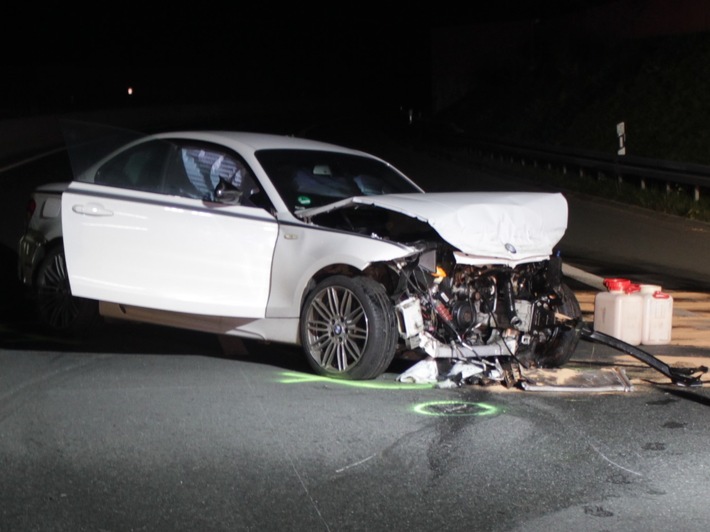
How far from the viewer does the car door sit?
775 cm

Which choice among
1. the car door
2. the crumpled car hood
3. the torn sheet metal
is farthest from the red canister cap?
the car door

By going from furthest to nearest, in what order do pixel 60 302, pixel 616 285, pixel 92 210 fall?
1. pixel 60 302
2. pixel 616 285
3. pixel 92 210

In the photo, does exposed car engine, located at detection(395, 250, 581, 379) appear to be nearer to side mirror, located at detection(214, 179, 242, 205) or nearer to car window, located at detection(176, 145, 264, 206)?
side mirror, located at detection(214, 179, 242, 205)

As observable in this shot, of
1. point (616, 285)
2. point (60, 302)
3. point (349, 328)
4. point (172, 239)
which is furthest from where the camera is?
point (60, 302)

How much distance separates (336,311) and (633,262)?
24.2 feet

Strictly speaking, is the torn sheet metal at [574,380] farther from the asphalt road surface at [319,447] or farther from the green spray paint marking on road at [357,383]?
the green spray paint marking on road at [357,383]

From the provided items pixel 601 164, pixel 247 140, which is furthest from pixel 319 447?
pixel 601 164

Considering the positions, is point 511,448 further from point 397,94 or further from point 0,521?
point 397,94

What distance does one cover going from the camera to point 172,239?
25.9 ft

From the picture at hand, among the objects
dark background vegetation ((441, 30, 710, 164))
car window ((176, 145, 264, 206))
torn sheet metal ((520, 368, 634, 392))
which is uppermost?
dark background vegetation ((441, 30, 710, 164))

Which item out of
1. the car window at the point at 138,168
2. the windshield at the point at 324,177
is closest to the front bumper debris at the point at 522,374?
the windshield at the point at 324,177

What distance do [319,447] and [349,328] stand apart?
1428 millimetres

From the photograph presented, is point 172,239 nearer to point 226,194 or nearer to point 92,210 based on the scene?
point 226,194

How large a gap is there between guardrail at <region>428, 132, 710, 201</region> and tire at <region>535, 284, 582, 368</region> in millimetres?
12072
